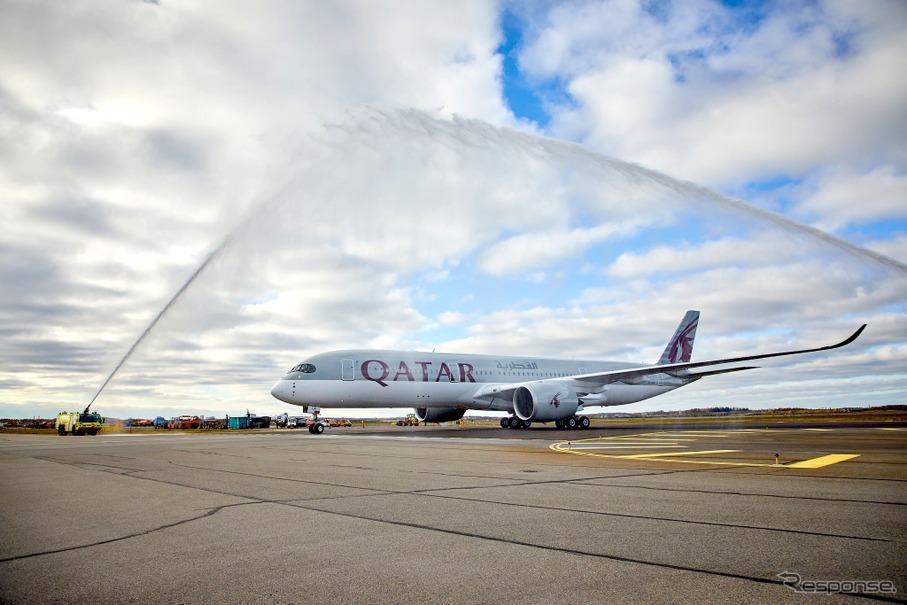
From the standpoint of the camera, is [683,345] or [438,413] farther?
[683,345]

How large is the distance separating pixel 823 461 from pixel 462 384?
28.8 m

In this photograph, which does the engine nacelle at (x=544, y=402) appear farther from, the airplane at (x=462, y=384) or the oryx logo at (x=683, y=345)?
the oryx logo at (x=683, y=345)

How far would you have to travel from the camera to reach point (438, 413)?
145 feet

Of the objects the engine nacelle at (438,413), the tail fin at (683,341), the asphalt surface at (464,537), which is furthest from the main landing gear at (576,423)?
the asphalt surface at (464,537)

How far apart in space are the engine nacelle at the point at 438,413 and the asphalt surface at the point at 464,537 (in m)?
32.2

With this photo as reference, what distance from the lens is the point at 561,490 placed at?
9.17 metres

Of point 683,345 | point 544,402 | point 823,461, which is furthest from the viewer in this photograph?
point 683,345

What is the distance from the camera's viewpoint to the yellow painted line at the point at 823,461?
40.2 feet

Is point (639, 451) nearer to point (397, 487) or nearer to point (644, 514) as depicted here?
point (397, 487)

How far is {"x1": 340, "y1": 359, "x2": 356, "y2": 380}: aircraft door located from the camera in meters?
36.1


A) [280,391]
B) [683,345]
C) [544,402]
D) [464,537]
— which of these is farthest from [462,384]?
[464,537]

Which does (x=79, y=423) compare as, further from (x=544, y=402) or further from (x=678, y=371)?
(x=678, y=371)

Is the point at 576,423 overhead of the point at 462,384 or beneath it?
beneath

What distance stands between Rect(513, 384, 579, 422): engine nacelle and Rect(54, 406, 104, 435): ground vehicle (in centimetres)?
3254
